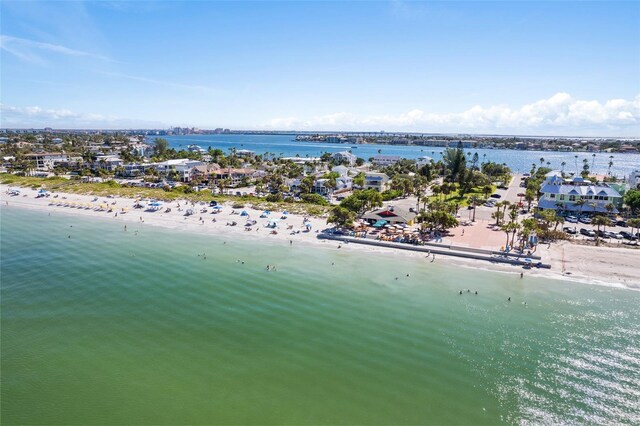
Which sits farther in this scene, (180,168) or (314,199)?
(180,168)

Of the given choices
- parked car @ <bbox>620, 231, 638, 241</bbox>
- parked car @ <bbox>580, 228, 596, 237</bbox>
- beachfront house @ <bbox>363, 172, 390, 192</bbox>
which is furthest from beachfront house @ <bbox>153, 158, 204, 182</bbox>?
parked car @ <bbox>620, 231, 638, 241</bbox>

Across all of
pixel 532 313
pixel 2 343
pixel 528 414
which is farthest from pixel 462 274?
pixel 2 343

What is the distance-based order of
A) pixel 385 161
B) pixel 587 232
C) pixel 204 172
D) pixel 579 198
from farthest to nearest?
pixel 385 161 → pixel 204 172 → pixel 579 198 → pixel 587 232

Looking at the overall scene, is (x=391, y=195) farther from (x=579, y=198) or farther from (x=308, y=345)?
(x=308, y=345)

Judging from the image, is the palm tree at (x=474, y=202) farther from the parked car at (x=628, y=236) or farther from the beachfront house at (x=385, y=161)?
the beachfront house at (x=385, y=161)

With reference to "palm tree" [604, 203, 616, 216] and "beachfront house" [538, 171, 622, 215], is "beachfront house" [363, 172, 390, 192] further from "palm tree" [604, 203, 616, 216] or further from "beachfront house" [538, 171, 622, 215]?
"palm tree" [604, 203, 616, 216]

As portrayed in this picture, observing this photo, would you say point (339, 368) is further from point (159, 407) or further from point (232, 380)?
point (159, 407)

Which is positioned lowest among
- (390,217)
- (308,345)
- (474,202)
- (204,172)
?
(308,345)

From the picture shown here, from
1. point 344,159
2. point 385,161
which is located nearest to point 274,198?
point 385,161
